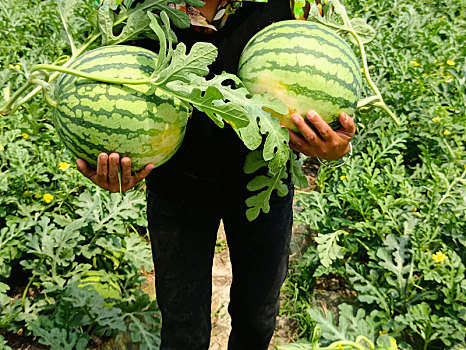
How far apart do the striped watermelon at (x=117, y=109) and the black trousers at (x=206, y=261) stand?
1.26ft

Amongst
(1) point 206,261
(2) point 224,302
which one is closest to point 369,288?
(2) point 224,302

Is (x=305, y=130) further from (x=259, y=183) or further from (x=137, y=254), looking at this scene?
(x=137, y=254)

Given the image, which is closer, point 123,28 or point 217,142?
point 123,28

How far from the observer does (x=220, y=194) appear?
1.66 m

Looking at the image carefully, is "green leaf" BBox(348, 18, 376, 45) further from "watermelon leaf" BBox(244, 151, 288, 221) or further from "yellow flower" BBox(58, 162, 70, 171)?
"yellow flower" BBox(58, 162, 70, 171)

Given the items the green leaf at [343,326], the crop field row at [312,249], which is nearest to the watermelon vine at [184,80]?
the crop field row at [312,249]

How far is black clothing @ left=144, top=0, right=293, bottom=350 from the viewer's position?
1501mm

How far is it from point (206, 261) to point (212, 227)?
6.0 inches

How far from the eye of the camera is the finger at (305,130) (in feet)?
4.39

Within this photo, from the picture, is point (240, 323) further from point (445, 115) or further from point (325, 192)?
point (445, 115)

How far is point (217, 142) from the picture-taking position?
1567 mm

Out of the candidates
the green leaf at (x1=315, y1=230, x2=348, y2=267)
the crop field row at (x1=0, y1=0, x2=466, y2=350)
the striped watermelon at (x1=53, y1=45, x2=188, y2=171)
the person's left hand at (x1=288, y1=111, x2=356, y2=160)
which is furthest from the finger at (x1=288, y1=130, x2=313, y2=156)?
the green leaf at (x1=315, y1=230, x2=348, y2=267)

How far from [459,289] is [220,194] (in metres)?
1.65

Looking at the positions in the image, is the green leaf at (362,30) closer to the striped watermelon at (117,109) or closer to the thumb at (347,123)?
the thumb at (347,123)
